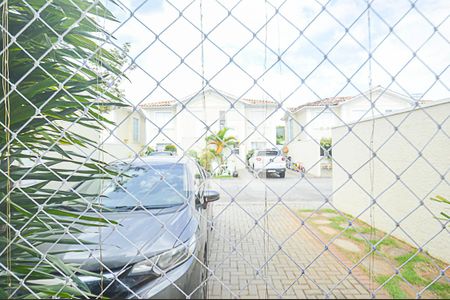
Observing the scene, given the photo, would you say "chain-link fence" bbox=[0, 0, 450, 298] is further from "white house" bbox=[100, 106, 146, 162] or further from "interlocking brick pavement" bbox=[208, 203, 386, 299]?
"interlocking brick pavement" bbox=[208, 203, 386, 299]

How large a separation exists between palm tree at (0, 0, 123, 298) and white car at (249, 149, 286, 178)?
0.47 meters

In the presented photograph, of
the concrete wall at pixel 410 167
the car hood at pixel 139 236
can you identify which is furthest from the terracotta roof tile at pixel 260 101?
the car hood at pixel 139 236

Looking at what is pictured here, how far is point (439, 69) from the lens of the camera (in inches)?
27.0

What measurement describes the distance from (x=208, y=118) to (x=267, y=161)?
0.82ft

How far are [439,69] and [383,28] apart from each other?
0.19 m

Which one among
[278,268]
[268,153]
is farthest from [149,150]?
[278,268]

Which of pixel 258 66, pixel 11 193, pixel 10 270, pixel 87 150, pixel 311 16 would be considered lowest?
pixel 10 270

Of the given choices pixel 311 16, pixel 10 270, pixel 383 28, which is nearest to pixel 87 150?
pixel 10 270

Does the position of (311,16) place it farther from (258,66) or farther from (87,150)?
(87,150)

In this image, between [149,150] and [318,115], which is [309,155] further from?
[149,150]

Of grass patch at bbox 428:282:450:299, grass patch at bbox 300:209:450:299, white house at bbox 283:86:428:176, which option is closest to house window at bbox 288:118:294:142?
white house at bbox 283:86:428:176

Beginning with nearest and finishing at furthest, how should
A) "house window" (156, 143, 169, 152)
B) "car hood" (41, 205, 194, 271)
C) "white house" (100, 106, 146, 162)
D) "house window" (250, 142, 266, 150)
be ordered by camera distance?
"white house" (100, 106, 146, 162)
"house window" (250, 142, 266, 150)
"house window" (156, 143, 169, 152)
"car hood" (41, 205, 194, 271)

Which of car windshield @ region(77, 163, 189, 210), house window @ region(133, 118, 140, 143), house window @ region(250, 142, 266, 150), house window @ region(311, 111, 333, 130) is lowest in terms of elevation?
car windshield @ region(77, 163, 189, 210)

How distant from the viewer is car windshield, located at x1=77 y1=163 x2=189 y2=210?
0.82 metres
